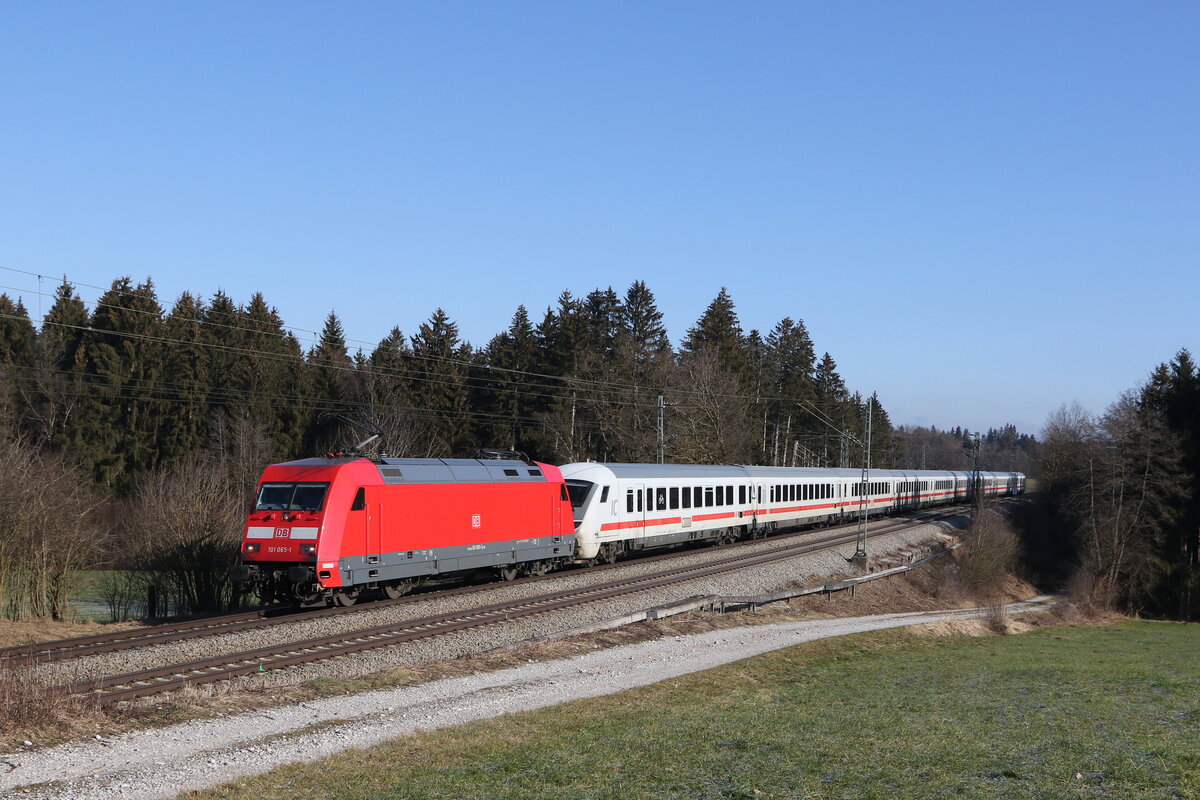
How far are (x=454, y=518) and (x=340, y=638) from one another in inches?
270

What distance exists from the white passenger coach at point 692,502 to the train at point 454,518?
0.07 m

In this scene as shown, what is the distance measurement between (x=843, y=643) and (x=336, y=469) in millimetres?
12221

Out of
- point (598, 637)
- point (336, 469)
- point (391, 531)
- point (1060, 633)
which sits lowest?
point (1060, 633)

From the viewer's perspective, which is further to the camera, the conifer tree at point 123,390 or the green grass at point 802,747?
the conifer tree at point 123,390

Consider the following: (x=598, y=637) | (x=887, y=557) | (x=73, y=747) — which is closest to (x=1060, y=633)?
(x=887, y=557)

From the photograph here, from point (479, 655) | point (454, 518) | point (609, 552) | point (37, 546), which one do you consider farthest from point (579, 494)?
point (37, 546)

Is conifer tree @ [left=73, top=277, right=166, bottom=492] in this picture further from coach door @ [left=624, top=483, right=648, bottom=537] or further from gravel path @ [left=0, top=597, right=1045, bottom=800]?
gravel path @ [left=0, top=597, right=1045, bottom=800]

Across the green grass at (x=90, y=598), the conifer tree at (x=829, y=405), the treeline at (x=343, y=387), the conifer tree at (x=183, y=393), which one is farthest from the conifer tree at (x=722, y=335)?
the green grass at (x=90, y=598)

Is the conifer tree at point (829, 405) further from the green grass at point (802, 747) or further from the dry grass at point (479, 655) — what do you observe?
the green grass at point (802, 747)

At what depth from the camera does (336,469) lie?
21.2 meters

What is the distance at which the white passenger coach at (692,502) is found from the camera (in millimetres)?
31969

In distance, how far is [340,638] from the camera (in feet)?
59.2

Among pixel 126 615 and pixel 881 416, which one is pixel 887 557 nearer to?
pixel 126 615

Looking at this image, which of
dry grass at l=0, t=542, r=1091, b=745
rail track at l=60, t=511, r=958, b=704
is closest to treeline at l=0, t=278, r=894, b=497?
Answer: dry grass at l=0, t=542, r=1091, b=745
